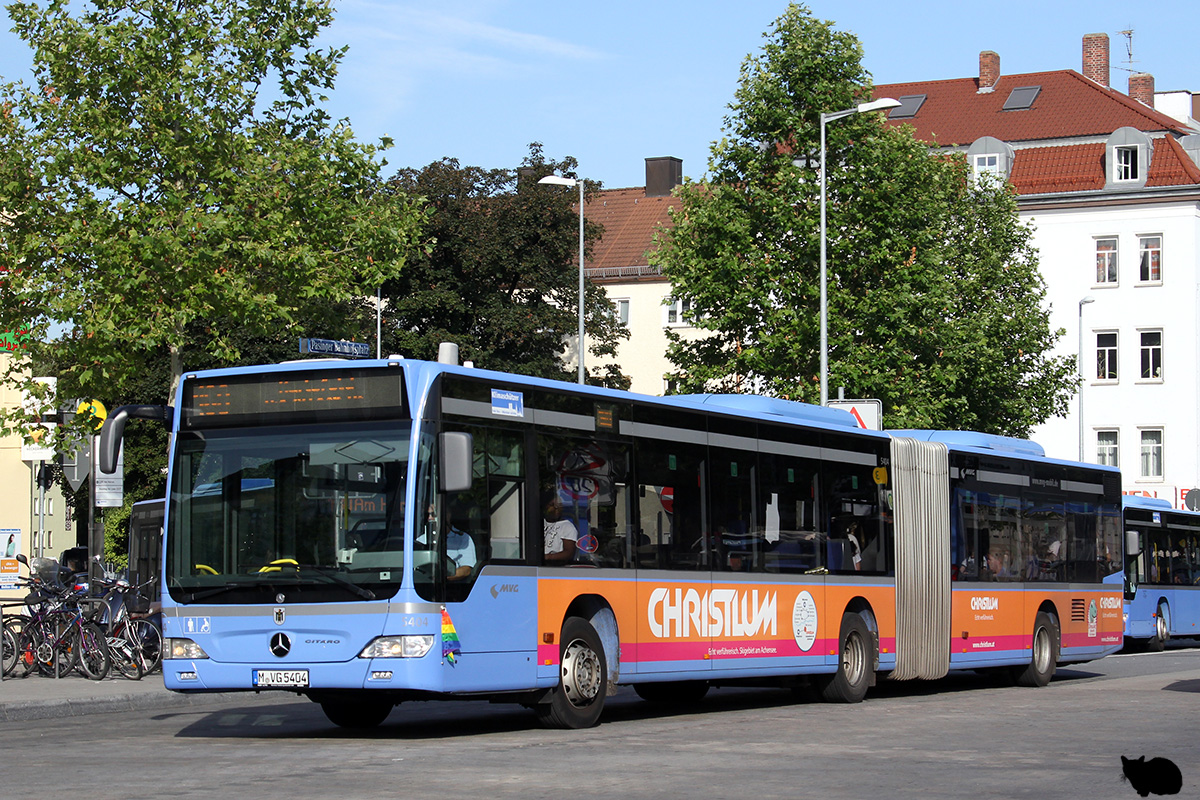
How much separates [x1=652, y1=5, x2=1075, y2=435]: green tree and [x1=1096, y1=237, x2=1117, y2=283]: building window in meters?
25.8

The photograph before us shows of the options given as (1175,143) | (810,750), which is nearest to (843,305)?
(810,750)

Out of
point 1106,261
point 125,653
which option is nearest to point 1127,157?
point 1106,261

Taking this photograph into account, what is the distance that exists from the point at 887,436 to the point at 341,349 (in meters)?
7.39

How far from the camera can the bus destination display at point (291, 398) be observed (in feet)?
41.5

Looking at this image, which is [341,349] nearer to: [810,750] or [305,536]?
[305,536]

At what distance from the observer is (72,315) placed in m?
22.5

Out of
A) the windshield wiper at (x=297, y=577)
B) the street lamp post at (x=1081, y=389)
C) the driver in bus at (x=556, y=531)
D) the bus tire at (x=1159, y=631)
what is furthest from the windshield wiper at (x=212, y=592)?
the street lamp post at (x=1081, y=389)

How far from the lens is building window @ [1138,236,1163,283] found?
2640 inches

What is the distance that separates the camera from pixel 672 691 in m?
18.2

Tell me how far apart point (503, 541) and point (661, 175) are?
232 feet

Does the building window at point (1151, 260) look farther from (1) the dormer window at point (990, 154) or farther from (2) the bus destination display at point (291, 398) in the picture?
(2) the bus destination display at point (291, 398)

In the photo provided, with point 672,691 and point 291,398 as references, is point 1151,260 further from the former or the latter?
point 291,398

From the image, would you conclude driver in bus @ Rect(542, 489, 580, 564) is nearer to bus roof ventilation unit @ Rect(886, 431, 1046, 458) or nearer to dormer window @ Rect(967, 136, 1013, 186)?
bus roof ventilation unit @ Rect(886, 431, 1046, 458)

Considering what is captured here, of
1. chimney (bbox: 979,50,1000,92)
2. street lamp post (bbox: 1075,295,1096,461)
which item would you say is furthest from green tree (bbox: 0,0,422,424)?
chimney (bbox: 979,50,1000,92)
